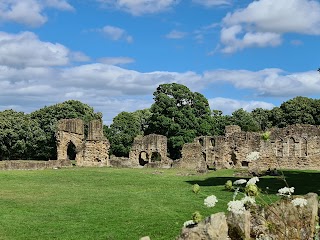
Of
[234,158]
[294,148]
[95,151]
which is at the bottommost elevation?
[234,158]

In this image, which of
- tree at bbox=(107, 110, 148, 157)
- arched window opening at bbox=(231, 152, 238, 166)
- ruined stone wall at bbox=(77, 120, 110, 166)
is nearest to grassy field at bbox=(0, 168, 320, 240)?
arched window opening at bbox=(231, 152, 238, 166)

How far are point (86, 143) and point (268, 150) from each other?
17.2 metres

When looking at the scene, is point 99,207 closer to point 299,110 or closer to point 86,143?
point 86,143

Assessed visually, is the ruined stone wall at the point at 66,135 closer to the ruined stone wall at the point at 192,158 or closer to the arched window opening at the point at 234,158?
the ruined stone wall at the point at 192,158

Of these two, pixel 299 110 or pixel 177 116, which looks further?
pixel 299 110

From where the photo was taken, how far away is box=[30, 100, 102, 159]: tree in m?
62.6

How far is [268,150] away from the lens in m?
40.6

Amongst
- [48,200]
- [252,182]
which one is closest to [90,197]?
[48,200]

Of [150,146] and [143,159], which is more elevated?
[150,146]

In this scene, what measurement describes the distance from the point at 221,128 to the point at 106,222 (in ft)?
196

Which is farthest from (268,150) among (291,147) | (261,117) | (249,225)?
(261,117)

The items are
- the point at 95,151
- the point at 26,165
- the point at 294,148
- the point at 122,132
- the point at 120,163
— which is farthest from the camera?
the point at 122,132

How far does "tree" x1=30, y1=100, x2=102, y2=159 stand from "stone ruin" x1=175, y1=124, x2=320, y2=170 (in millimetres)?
25581

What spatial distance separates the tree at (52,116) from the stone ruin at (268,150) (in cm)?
2558
